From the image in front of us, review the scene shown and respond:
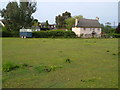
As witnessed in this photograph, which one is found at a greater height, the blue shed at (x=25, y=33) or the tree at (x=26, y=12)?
the tree at (x=26, y=12)

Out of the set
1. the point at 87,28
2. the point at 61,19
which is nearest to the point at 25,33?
the point at 87,28

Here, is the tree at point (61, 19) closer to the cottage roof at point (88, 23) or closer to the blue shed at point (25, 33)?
the cottage roof at point (88, 23)

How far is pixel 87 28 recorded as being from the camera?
2078 inches

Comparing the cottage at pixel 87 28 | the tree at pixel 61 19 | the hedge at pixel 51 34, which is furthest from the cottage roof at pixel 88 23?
the tree at pixel 61 19

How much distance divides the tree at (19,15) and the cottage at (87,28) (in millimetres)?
12190

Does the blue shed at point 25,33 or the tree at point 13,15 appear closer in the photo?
the blue shed at point 25,33

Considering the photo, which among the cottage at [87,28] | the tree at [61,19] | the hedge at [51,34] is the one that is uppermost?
the tree at [61,19]

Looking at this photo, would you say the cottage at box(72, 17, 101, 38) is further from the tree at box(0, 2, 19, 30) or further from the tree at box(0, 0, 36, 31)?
the tree at box(0, 2, 19, 30)

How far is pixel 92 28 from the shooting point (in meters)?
54.0

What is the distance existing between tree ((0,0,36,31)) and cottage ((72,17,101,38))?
12.2m

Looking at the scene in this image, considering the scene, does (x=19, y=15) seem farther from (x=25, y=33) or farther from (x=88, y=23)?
(x=88, y=23)

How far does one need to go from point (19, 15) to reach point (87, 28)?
18.9m

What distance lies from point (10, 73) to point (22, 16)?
1637 inches

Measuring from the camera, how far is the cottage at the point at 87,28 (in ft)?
166
